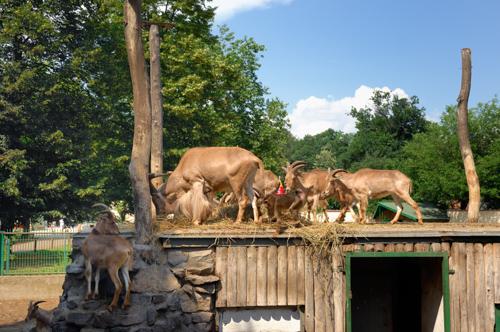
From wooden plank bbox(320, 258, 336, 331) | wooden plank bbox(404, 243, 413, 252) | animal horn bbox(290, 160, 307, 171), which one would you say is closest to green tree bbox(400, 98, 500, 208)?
animal horn bbox(290, 160, 307, 171)

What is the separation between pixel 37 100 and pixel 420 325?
889 inches

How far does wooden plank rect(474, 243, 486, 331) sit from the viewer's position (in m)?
9.56

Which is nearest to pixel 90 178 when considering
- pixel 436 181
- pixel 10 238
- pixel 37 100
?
pixel 37 100

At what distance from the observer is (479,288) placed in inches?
378

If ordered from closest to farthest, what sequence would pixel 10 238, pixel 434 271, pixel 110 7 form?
pixel 434 271 → pixel 10 238 → pixel 110 7

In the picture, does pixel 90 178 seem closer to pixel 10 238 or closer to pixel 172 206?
pixel 10 238

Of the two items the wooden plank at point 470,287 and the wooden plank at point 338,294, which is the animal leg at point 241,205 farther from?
the wooden plank at point 470,287

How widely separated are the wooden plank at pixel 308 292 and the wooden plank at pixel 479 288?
123 inches

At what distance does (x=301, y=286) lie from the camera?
30.7ft

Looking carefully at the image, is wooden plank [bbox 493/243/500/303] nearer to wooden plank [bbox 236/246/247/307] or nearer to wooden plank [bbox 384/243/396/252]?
wooden plank [bbox 384/243/396/252]

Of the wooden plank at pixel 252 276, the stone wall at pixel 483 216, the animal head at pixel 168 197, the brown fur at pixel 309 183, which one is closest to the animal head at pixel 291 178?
the brown fur at pixel 309 183

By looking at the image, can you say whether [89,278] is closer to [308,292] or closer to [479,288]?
[308,292]

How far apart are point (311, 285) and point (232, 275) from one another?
145 centimetres

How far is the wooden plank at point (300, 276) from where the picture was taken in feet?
30.6
